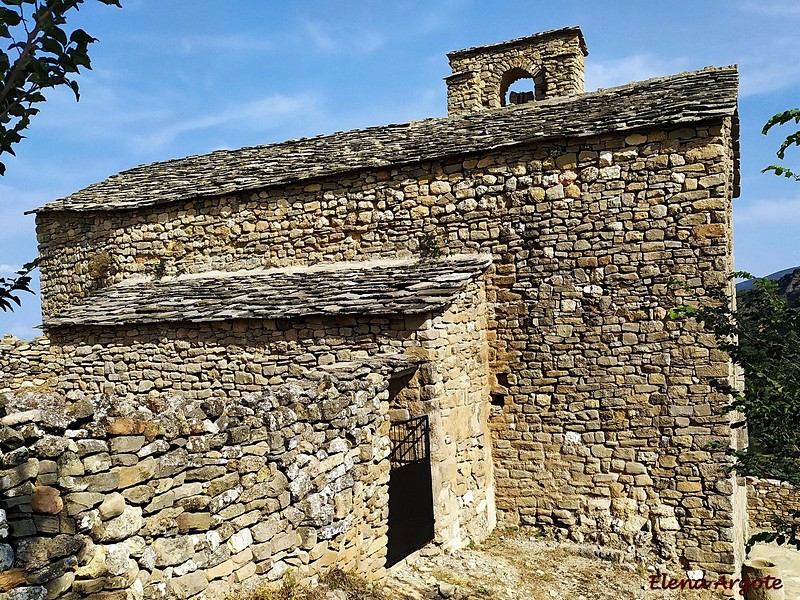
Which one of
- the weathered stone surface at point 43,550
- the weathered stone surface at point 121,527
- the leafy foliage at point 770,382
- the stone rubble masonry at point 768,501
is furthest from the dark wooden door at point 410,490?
the stone rubble masonry at point 768,501

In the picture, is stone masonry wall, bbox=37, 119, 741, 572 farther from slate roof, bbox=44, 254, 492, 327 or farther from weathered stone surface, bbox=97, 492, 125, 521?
weathered stone surface, bbox=97, 492, 125, 521

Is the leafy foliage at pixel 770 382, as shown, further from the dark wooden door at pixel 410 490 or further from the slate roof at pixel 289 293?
the dark wooden door at pixel 410 490

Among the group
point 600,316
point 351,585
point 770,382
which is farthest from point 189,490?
point 600,316

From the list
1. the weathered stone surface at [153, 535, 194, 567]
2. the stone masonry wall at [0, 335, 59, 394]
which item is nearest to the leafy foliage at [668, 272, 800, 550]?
the weathered stone surface at [153, 535, 194, 567]

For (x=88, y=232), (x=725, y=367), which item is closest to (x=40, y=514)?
(x=725, y=367)

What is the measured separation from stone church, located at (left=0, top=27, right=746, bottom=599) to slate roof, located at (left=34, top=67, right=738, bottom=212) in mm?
77

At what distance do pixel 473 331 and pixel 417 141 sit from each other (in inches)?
147

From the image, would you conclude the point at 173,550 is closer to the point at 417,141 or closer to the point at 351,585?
the point at 351,585

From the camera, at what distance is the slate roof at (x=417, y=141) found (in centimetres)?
909

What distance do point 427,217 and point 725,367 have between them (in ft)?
15.1

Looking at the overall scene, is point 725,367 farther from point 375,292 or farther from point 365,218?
point 365,218

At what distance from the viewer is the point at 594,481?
8789 mm

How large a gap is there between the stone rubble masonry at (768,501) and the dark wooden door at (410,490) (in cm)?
888

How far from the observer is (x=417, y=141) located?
11047 millimetres
